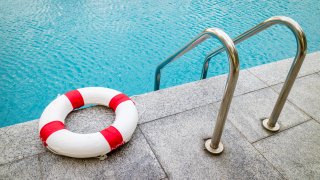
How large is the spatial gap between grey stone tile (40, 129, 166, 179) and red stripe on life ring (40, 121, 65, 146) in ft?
0.48

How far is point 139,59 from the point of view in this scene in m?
4.77

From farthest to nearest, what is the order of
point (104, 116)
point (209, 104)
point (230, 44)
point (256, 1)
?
1. point (256, 1)
2. point (209, 104)
3. point (104, 116)
4. point (230, 44)

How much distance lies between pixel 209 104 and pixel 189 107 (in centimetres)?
23

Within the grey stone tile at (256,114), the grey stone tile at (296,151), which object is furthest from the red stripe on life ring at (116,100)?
the grey stone tile at (296,151)

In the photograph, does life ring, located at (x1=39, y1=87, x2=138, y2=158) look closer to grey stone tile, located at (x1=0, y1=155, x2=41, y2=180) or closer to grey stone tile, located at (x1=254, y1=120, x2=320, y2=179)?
grey stone tile, located at (x1=0, y1=155, x2=41, y2=180)

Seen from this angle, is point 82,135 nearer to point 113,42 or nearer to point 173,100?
point 173,100

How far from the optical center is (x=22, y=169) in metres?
1.78

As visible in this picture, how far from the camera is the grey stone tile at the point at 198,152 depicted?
186cm

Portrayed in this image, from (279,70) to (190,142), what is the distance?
1.81m

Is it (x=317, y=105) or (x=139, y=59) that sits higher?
(x=317, y=105)

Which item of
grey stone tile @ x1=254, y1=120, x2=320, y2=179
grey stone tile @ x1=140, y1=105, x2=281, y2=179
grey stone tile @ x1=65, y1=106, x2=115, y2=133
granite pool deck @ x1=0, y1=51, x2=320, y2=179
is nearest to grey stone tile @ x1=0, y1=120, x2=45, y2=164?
granite pool deck @ x1=0, y1=51, x2=320, y2=179

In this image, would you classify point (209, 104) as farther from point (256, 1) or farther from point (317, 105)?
point (256, 1)

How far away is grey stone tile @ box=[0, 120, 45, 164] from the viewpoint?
73.9 inches

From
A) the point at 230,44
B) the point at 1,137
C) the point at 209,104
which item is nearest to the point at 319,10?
the point at 209,104
